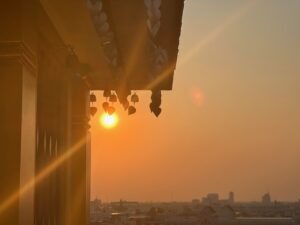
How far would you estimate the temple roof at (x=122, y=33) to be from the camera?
5.99 metres

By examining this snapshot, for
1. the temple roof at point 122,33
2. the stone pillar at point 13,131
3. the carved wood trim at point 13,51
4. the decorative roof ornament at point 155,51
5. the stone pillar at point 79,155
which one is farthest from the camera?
the stone pillar at point 79,155

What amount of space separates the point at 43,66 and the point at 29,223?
171cm

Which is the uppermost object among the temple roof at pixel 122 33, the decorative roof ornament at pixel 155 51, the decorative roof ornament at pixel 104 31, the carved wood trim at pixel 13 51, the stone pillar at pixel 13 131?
the temple roof at pixel 122 33

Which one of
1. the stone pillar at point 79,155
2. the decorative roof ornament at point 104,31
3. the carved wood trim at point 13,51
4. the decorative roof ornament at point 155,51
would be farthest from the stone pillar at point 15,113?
the stone pillar at point 79,155

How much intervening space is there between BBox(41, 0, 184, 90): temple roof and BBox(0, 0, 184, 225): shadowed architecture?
10 mm

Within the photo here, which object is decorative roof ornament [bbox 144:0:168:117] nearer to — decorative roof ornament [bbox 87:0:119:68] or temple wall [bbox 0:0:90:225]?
decorative roof ornament [bbox 87:0:119:68]

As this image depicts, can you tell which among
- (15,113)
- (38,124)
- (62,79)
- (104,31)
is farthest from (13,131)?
(62,79)

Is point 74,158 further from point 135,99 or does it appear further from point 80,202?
point 135,99

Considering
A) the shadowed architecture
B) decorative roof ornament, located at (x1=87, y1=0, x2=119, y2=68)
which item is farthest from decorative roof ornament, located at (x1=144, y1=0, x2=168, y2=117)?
decorative roof ornament, located at (x1=87, y1=0, x2=119, y2=68)

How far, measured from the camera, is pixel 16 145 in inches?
183

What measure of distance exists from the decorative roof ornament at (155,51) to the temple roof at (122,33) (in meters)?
0.08

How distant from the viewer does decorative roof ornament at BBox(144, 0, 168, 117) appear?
5196 mm

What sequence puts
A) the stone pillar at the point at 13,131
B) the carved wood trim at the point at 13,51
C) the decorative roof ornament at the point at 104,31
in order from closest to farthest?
the stone pillar at the point at 13,131 < the carved wood trim at the point at 13,51 < the decorative roof ornament at the point at 104,31

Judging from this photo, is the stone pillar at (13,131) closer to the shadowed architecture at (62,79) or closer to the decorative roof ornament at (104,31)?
the shadowed architecture at (62,79)
